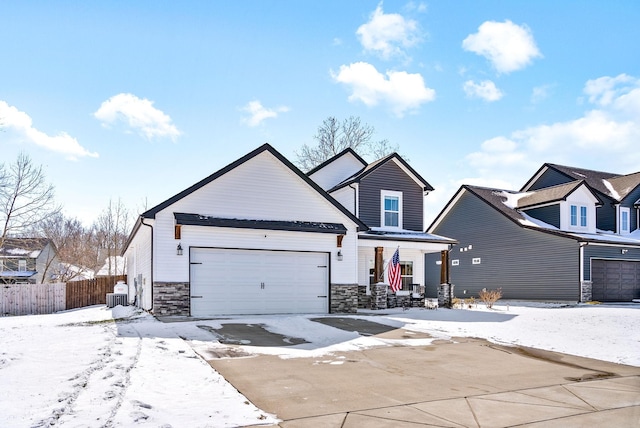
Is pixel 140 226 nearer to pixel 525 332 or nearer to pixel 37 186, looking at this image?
pixel 525 332

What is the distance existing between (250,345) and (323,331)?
269 centimetres

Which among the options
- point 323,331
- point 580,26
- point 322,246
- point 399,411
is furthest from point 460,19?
point 399,411

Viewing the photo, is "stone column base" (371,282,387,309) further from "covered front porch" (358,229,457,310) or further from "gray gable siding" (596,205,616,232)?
"gray gable siding" (596,205,616,232)

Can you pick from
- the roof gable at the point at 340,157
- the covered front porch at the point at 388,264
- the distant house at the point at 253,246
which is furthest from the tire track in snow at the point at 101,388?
the roof gable at the point at 340,157

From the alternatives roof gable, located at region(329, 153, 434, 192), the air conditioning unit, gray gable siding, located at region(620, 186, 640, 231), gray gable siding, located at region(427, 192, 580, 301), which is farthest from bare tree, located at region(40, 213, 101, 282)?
gray gable siding, located at region(620, 186, 640, 231)

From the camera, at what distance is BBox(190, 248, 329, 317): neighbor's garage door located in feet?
53.0

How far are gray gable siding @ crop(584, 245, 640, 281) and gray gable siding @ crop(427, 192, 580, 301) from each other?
0.62 meters

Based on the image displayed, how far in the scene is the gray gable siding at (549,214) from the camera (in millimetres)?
27391

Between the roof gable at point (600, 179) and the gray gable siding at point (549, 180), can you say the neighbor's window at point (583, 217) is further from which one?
the gray gable siding at point (549, 180)

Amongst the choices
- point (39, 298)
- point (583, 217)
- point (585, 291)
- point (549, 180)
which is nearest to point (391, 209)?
point (585, 291)

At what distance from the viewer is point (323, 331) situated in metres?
13.0

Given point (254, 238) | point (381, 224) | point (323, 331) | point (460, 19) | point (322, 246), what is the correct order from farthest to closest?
point (381, 224) < point (322, 246) < point (254, 238) < point (460, 19) < point (323, 331)

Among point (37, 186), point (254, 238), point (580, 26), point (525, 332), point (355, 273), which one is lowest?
point (525, 332)

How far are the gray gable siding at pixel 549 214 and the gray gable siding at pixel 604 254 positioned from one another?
264 centimetres
